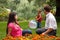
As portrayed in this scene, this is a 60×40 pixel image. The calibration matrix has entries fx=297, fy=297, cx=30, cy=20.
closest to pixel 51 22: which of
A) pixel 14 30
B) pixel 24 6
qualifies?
pixel 14 30

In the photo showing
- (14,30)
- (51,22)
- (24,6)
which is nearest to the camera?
(14,30)

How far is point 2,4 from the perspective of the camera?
3356 centimetres

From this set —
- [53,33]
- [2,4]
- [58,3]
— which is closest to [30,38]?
[53,33]

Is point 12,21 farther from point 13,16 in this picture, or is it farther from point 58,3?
point 58,3

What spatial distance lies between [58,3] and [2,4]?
9154mm

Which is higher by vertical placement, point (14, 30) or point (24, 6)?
point (14, 30)

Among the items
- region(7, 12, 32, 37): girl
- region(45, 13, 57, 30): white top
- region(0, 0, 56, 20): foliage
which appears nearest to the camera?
region(7, 12, 32, 37): girl

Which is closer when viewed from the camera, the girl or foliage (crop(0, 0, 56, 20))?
the girl

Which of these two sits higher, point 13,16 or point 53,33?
point 13,16

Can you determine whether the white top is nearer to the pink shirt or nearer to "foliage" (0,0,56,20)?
the pink shirt

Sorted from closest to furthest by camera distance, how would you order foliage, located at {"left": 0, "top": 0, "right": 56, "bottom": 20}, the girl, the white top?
the girl, the white top, foliage, located at {"left": 0, "top": 0, "right": 56, "bottom": 20}

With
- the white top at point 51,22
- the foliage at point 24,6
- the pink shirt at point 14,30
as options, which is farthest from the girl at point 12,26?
the foliage at point 24,6

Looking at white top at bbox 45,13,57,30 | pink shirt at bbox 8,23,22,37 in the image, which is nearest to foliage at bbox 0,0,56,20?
white top at bbox 45,13,57,30

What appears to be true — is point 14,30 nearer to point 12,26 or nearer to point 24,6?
point 12,26
